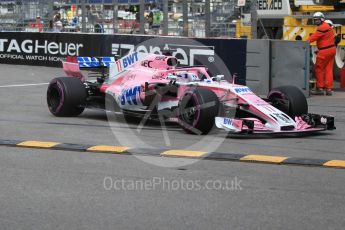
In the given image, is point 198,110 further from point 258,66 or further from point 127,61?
point 258,66

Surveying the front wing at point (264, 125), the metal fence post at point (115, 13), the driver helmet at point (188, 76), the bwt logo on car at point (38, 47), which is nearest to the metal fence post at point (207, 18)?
the metal fence post at point (115, 13)

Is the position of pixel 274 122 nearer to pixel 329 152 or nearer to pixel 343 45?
pixel 329 152

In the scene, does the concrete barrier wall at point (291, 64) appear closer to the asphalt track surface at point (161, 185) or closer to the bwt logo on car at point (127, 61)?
the asphalt track surface at point (161, 185)

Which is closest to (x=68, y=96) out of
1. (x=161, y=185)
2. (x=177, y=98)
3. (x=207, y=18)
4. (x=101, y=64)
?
(x=101, y=64)

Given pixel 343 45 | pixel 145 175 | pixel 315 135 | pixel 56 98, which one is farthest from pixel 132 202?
pixel 343 45

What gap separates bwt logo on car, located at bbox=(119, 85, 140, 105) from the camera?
10.8 m

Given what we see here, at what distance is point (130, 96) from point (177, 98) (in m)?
0.86

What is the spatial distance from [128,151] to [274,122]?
212 cm

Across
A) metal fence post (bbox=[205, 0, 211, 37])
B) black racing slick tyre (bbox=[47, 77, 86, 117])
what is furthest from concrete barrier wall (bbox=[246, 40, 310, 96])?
black racing slick tyre (bbox=[47, 77, 86, 117])

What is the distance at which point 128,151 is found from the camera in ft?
28.9

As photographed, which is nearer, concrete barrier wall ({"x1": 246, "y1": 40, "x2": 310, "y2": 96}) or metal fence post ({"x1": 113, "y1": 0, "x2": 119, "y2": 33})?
concrete barrier wall ({"x1": 246, "y1": 40, "x2": 310, "y2": 96})

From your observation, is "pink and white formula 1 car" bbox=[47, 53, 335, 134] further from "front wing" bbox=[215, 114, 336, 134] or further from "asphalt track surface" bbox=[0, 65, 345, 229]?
"asphalt track surface" bbox=[0, 65, 345, 229]

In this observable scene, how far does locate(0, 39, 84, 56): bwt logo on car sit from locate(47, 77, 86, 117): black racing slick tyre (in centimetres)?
983

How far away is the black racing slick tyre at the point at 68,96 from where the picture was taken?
11.4 m
